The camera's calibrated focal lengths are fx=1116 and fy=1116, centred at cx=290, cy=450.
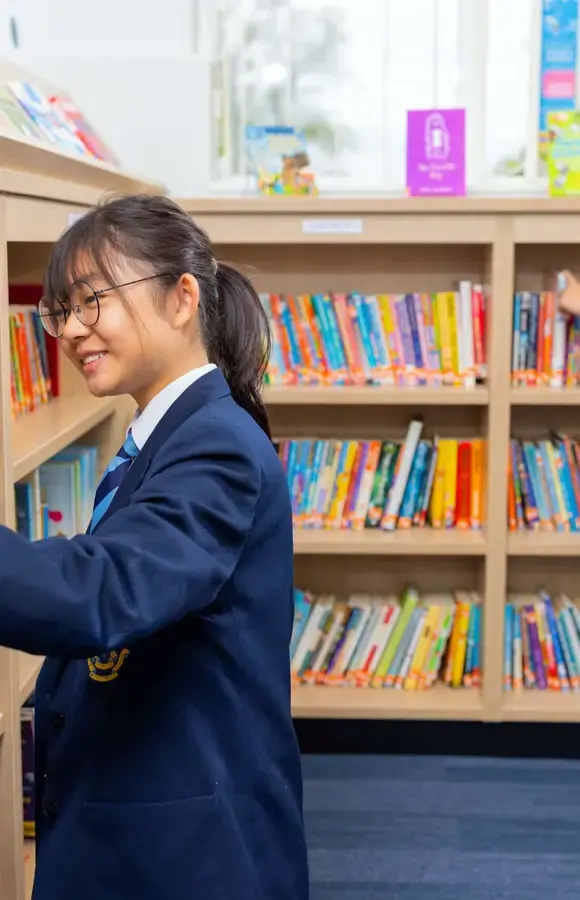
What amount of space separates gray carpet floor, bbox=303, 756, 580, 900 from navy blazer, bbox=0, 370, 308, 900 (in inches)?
50.5

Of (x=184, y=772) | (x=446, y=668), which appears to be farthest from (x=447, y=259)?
(x=184, y=772)

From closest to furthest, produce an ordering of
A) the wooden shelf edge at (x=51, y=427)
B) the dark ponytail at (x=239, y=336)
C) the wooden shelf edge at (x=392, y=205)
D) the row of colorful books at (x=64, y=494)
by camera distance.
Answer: the dark ponytail at (x=239, y=336) → the wooden shelf edge at (x=51, y=427) → the row of colorful books at (x=64, y=494) → the wooden shelf edge at (x=392, y=205)

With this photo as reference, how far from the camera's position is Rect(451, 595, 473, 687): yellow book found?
3129mm

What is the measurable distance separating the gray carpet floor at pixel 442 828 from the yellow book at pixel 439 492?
2.18 ft

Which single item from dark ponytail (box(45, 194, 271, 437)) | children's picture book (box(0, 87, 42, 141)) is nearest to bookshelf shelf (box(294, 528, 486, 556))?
children's picture book (box(0, 87, 42, 141))

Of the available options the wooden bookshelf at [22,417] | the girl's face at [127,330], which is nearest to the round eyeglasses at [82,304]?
the girl's face at [127,330]

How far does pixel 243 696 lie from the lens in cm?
119

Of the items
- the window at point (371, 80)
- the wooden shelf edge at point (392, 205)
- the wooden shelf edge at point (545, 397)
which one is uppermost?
the window at point (371, 80)

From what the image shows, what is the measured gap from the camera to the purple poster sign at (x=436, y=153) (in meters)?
2.92

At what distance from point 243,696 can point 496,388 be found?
1.90 meters

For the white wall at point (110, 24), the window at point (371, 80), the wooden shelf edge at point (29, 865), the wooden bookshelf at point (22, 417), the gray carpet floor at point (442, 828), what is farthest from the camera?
the window at point (371, 80)

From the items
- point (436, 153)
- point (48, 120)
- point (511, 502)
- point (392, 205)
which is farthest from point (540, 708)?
point (48, 120)

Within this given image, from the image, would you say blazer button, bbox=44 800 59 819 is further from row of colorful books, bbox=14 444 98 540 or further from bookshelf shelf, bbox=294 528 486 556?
bookshelf shelf, bbox=294 528 486 556

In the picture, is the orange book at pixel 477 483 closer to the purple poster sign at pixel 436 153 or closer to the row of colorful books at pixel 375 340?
the row of colorful books at pixel 375 340
